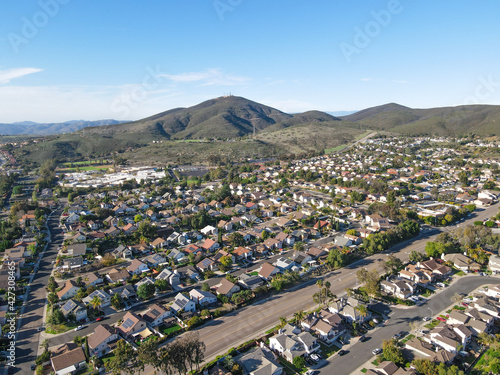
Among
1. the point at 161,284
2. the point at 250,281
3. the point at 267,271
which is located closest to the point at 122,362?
the point at 161,284

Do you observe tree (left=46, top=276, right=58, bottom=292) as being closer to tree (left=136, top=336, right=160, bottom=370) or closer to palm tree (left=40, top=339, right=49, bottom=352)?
palm tree (left=40, top=339, right=49, bottom=352)

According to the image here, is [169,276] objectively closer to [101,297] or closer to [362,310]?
[101,297]

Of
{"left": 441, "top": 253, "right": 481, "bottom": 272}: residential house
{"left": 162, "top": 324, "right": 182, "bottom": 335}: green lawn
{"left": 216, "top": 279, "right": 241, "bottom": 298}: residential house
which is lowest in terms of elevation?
{"left": 162, "top": 324, "right": 182, "bottom": 335}: green lawn

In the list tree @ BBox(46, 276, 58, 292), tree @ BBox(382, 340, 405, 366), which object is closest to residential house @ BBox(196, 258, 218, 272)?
tree @ BBox(46, 276, 58, 292)

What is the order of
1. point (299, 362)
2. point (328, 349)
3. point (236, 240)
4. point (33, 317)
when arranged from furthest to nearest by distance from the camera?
point (236, 240)
point (33, 317)
point (328, 349)
point (299, 362)

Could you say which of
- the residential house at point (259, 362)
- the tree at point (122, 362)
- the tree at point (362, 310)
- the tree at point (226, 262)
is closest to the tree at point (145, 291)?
the tree at point (226, 262)

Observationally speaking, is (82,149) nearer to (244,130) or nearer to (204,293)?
(244,130)
